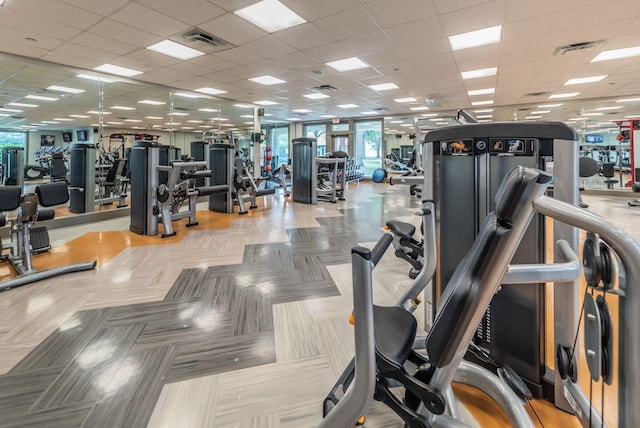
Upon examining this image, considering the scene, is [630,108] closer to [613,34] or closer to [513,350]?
[613,34]

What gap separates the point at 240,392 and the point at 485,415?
1073mm

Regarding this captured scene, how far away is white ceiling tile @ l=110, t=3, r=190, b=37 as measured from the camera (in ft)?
13.1

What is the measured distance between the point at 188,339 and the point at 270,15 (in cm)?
413

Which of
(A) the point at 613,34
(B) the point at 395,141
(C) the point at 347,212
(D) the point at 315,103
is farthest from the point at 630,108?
(B) the point at 395,141

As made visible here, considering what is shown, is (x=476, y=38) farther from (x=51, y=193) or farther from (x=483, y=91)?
(x=51, y=193)

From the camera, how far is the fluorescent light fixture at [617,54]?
5.46 metres

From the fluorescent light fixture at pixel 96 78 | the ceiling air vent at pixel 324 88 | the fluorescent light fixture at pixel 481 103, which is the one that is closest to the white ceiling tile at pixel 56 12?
the fluorescent light fixture at pixel 96 78

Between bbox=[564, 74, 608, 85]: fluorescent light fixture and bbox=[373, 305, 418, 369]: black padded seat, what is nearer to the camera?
bbox=[373, 305, 418, 369]: black padded seat

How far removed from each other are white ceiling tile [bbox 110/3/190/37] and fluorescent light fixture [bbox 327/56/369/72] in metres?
2.86

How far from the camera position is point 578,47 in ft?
17.2

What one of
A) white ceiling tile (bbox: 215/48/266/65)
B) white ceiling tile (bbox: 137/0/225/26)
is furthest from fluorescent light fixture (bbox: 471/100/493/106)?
white ceiling tile (bbox: 137/0/225/26)

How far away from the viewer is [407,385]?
1010 mm

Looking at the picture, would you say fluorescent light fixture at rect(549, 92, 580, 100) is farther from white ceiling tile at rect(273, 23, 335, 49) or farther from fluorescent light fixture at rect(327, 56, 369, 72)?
white ceiling tile at rect(273, 23, 335, 49)

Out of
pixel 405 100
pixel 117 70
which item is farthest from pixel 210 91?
pixel 405 100
